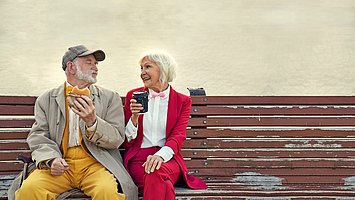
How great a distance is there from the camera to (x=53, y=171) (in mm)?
3760

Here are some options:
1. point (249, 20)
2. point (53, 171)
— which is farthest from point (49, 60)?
point (53, 171)

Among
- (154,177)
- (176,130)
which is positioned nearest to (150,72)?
(176,130)

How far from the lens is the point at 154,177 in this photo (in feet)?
12.1

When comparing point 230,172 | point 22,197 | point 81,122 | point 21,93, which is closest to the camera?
point 22,197

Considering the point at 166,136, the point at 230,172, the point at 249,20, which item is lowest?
the point at 230,172

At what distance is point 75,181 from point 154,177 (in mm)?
503

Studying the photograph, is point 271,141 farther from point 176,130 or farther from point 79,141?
point 79,141

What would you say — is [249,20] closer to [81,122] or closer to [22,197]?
[81,122]

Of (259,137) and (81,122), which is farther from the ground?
(81,122)

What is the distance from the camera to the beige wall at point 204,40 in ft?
21.3

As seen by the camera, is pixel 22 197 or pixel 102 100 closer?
pixel 22 197

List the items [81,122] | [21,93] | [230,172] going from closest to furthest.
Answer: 1. [81,122]
2. [230,172]
3. [21,93]

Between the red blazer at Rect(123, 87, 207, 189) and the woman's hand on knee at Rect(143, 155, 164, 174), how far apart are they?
0.62 ft

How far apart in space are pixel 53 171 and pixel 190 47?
10.3ft
